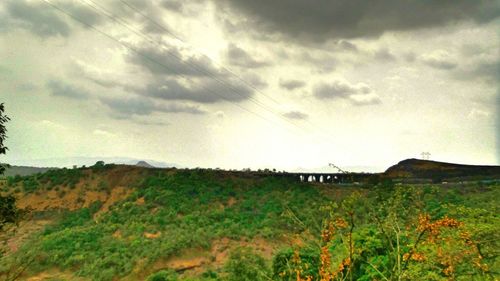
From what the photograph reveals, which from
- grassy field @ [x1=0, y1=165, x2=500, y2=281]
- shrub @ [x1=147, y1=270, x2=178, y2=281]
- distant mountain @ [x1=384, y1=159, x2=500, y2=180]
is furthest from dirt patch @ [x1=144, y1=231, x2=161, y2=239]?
distant mountain @ [x1=384, y1=159, x2=500, y2=180]

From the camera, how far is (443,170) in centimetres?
4875

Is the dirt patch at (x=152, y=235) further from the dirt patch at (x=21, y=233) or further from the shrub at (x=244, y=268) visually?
the shrub at (x=244, y=268)

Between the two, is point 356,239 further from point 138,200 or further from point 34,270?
point 138,200

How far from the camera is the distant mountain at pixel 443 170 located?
45500 millimetres

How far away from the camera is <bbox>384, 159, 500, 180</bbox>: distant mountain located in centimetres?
4550

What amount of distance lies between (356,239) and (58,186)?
3899 centimetres

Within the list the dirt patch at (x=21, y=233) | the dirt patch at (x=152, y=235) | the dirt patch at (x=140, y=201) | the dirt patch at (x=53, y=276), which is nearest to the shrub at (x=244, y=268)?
the dirt patch at (x=152, y=235)

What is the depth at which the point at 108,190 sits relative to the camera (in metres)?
43.2

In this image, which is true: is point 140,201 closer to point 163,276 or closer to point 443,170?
point 163,276

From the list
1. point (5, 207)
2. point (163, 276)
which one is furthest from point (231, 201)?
point (5, 207)

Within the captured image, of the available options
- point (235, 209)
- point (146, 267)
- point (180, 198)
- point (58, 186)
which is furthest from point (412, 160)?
point (58, 186)

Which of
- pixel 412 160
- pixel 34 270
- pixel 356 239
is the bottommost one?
pixel 34 270

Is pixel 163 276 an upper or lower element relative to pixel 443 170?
lower

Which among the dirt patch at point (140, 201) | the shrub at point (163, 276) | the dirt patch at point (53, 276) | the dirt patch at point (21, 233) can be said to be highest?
the dirt patch at point (140, 201)
